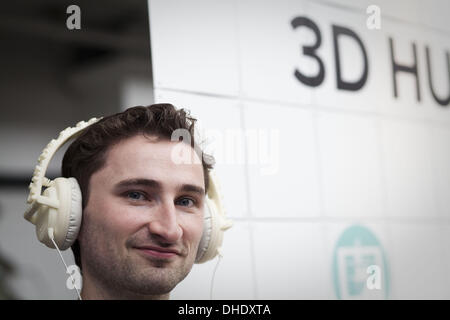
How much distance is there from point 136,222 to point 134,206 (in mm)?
30

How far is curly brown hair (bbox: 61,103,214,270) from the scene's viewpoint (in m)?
1.12

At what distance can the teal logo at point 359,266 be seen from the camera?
163 centimetres

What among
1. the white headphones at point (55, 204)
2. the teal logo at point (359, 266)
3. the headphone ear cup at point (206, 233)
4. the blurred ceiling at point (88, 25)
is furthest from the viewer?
the teal logo at point (359, 266)

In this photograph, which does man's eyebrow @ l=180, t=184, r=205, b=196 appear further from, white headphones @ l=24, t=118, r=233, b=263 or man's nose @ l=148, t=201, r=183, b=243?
white headphones @ l=24, t=118, r=233, b=263

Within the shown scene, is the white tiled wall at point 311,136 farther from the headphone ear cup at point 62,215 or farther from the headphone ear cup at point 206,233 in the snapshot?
the headphone ear cup at point 62,215

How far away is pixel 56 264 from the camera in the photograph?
4.80ft

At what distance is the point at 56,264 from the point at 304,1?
0.94 meters

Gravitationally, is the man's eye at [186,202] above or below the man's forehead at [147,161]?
below

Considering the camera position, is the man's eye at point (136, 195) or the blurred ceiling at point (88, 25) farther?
the blurred ceiling at point (88, 25)

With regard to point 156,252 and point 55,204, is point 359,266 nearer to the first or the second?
point 156,252

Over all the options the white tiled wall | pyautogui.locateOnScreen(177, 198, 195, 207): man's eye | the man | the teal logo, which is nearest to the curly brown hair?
the man

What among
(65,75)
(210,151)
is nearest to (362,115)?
(210,151)

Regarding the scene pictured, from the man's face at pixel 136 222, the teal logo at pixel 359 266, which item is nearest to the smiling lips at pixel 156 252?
the man's face at pixel 136 222

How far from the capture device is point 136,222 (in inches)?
42.7
